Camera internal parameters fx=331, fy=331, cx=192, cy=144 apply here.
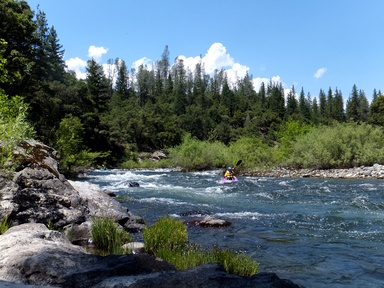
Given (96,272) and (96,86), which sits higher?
(96,86)

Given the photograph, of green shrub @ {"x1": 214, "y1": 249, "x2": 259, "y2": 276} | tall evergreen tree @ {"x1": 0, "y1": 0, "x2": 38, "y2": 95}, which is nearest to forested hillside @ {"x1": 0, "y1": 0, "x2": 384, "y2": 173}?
tall evergreen tree @ {"x1": 0, "y1": 0, "x2": 38, "y2": 95}

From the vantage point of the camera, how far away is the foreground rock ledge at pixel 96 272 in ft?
10.4

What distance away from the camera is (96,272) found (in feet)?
11.7

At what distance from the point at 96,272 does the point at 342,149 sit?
102 feet

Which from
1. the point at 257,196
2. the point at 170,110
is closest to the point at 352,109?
the point at 170,110

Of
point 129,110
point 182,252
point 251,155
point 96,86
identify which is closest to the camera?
point 182,252

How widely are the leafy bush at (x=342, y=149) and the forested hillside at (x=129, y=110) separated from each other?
27 cm

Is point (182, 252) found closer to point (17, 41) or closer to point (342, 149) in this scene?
point (17, 41)

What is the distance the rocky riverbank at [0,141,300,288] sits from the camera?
3.25 m

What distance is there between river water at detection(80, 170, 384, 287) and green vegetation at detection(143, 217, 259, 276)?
46.6 inches

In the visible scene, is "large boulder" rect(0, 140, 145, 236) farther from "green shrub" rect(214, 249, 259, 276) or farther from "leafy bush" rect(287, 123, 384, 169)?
"leafy bush" rect(287, 123, 384, 169)

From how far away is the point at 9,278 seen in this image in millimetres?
3594

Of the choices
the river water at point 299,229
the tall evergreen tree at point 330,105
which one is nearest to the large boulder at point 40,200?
the river water at point 299,229

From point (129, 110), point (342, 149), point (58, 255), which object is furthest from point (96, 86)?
point (58, 255)
